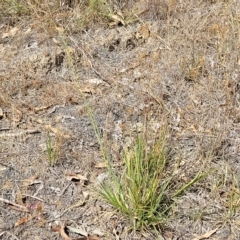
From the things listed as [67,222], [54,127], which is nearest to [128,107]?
[54,127]

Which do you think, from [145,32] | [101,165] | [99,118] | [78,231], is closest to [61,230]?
[78,231]

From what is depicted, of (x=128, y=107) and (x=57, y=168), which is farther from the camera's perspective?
(x=128, y=107)

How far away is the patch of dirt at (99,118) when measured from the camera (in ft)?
7.91

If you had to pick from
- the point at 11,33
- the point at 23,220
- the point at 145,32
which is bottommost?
the point at 23,220

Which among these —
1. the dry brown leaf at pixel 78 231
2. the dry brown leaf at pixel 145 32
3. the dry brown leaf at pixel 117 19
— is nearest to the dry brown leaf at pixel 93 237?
the dry brown leaf at pixel 78 231

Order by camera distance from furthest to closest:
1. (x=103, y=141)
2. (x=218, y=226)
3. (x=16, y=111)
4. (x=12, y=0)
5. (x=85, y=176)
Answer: (x=12, y=0)
(x=16, y=111)
(x=103, y=141)
(x=85, y=176)
(x=218, y=226)

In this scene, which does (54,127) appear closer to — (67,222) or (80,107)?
(80,107)

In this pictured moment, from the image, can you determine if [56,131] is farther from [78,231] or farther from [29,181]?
[78,231]

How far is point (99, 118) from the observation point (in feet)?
9.89

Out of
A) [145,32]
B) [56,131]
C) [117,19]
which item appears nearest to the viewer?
[56,131]

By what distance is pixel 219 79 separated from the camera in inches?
126

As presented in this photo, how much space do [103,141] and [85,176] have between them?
28cm

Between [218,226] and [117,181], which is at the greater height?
[117,181]

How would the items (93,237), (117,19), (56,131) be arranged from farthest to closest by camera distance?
1. (117,19)
2. (56,131)
3. (93,237)
